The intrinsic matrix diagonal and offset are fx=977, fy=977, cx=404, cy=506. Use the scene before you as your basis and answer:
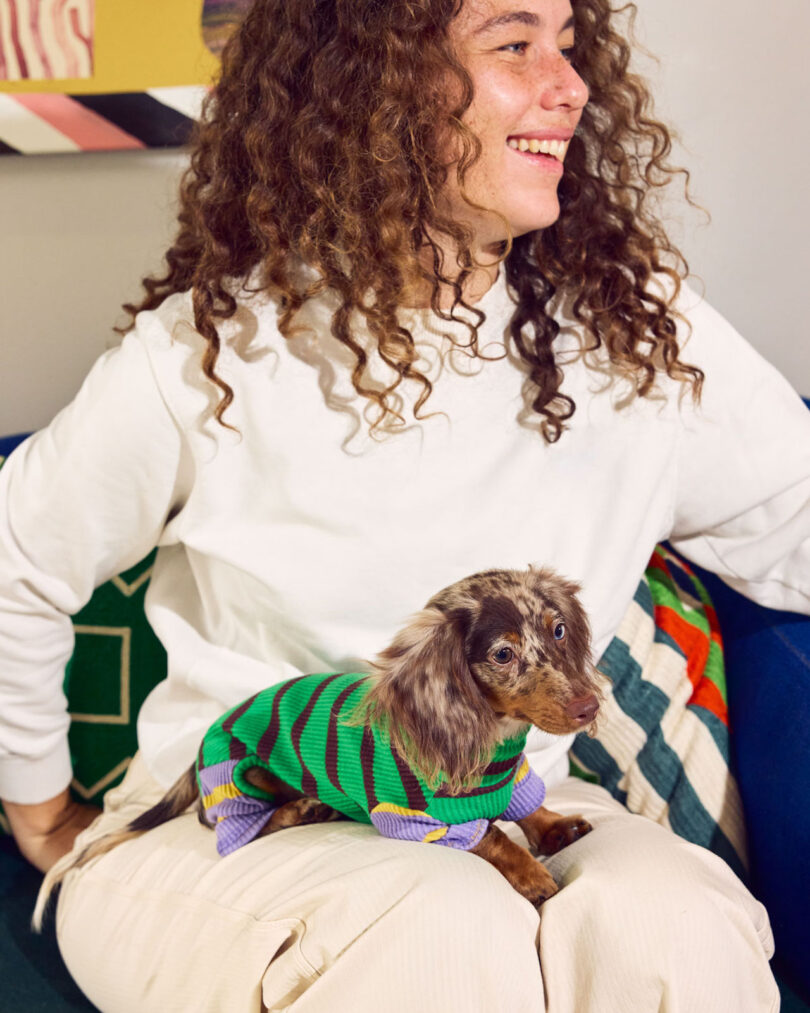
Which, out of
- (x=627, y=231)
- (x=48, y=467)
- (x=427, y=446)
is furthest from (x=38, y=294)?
(x=627, y=231)

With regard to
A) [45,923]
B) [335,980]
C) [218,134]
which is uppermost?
[218,134]

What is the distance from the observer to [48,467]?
110 centimetres

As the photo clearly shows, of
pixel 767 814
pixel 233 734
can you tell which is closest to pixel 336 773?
pixel 233 734

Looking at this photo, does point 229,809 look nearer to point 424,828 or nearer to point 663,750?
point 424,828

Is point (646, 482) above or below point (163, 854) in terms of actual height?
above

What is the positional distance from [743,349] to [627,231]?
0.67 ft

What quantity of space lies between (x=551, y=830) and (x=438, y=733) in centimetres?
25

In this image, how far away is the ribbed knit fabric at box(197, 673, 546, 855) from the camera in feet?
2.94

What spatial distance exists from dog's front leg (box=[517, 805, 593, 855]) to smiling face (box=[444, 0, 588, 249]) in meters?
0.63

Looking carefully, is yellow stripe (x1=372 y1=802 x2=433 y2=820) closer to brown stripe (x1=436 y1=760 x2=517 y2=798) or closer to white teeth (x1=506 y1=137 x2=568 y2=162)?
brown stripe (x1=436 y1=760 x2=517 y2=798)

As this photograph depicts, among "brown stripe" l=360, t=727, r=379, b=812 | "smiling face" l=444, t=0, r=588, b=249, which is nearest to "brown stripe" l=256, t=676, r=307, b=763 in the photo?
"brown stripe" l=360, t=727, r=379, b=812

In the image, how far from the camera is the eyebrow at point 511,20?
985 millimetres

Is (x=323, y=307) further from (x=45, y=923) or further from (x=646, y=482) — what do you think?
(x=45, y=923)

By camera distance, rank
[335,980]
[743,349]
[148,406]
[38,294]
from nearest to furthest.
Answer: [335,980] < [148,406] < [743,349] < [38,294]
